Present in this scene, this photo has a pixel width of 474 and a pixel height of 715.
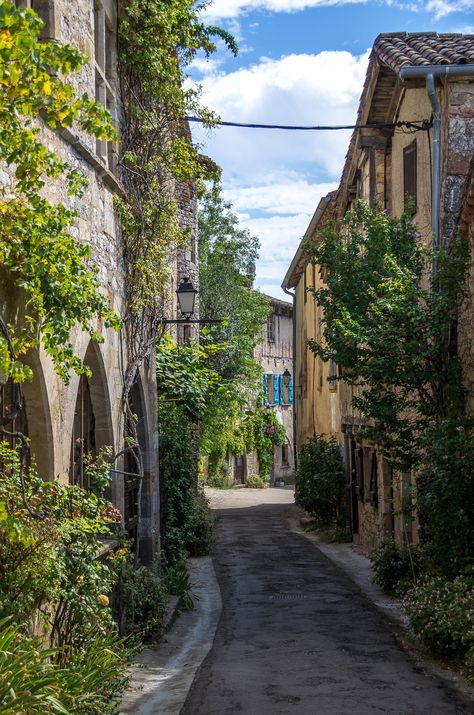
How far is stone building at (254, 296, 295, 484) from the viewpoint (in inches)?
1618

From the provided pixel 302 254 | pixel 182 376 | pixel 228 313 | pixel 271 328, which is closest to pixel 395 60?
pixel 182 376

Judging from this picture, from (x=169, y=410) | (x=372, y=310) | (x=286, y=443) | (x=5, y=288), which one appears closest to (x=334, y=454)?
Answer: (x=169, y=410)

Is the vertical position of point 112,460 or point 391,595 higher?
point 112,460

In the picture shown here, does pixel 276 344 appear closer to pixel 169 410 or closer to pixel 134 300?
pixel 169 410

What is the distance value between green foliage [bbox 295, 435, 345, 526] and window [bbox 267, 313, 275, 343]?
1969cm

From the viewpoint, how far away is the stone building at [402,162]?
11.5m

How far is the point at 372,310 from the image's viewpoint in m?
10.7

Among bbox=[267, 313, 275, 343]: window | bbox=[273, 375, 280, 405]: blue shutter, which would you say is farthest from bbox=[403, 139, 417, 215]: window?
bbox=[273, 375, 280, 405]: blue shutter

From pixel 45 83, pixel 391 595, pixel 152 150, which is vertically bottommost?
pixel 391 595

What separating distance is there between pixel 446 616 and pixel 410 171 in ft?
23.2

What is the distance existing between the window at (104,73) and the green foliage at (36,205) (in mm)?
3240

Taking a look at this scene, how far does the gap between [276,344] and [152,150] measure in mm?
31696

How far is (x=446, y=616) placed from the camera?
823 cm

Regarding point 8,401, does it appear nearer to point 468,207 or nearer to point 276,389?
point 468,207
